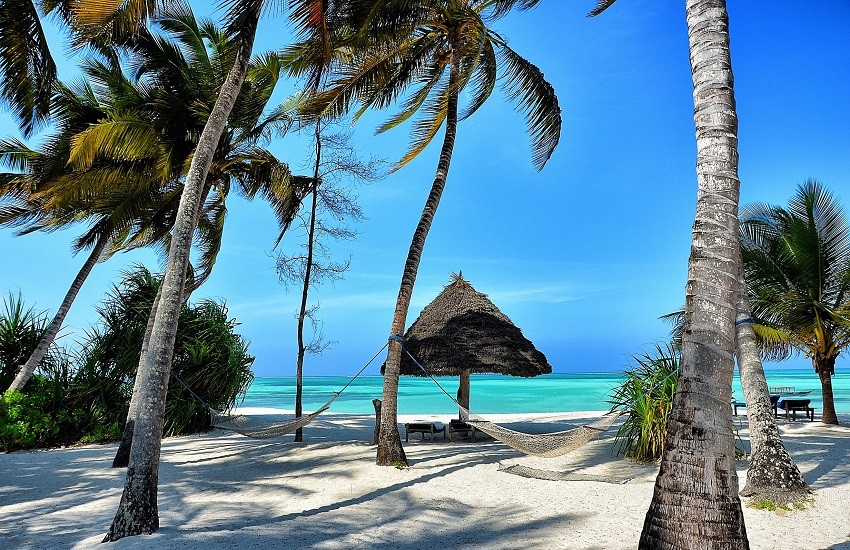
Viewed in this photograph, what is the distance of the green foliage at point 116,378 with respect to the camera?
27.7ft

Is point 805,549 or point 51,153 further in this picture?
point 51,153

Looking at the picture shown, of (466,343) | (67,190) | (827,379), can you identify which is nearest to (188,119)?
(67,190)

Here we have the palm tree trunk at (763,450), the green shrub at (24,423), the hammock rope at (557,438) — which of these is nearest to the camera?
the palm tree trunk at (763,450)

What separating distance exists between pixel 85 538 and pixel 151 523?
45cm

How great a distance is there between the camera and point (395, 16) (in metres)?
5.49

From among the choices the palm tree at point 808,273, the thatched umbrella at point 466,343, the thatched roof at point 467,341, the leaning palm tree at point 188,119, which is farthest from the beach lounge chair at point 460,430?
the palm tree at point 808,273

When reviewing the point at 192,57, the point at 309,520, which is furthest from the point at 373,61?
the point at 309,520

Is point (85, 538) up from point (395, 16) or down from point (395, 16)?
down

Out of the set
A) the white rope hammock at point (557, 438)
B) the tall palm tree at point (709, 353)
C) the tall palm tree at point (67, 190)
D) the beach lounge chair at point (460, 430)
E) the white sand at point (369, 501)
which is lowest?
the white sand at point (369, 501)

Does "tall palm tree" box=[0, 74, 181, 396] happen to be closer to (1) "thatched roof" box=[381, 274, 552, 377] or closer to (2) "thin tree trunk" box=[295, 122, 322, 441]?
(2) "thin tree trunk" box=[295, 122, 322, 441]

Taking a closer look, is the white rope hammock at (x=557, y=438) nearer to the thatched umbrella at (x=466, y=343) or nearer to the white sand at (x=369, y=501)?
the white sand at (x=369, y=501)

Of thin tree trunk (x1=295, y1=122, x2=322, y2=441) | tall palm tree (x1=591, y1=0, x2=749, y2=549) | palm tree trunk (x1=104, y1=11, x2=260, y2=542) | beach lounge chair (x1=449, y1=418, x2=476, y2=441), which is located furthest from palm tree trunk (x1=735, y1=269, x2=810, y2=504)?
thin tree trunk (x1=295, y1=122, x2=322, y2=441)

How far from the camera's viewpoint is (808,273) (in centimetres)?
972

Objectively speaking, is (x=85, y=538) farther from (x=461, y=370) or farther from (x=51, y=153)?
(x=51, y=153)
